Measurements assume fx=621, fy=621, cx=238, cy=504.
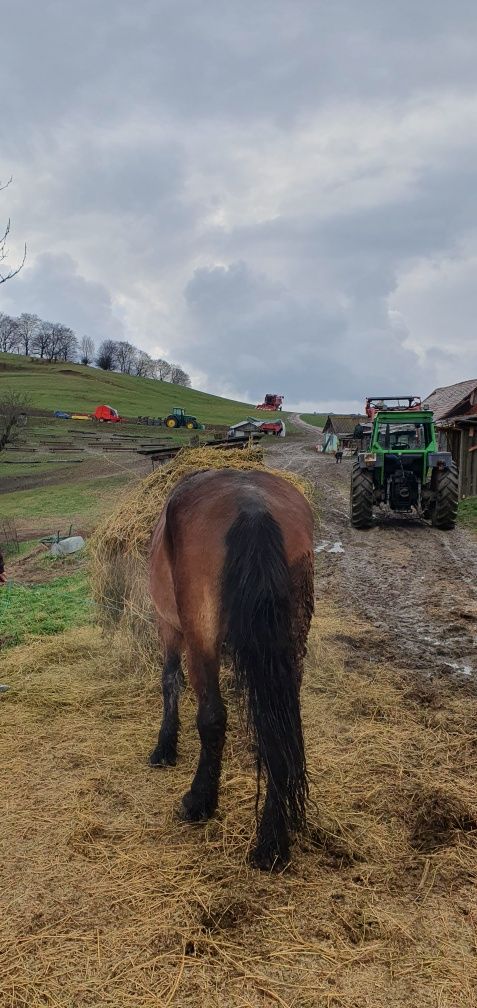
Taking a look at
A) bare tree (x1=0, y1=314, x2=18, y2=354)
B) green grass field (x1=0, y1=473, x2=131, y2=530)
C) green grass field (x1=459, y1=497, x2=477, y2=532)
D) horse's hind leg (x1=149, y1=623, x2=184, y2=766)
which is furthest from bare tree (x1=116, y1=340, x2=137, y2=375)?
horse's hind leg (x1=149, y1=623, x2=184, y2=766)

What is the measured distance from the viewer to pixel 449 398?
31.4 meters

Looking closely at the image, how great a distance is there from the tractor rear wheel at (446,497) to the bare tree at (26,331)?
11958 centimetres

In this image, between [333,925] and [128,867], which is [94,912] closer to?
[128,867]

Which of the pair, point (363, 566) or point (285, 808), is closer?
point (285, 808)

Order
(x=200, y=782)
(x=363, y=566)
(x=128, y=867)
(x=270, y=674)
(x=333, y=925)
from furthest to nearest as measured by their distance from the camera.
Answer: (x=363, y=566) → (x=200, y=782) → (x=128, y=867) → (x=270, y=674) → (x=333, y=925)

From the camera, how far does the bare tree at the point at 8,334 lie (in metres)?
118

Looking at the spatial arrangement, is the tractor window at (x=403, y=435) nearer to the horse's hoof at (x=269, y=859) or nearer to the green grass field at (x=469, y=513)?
the green grass field at (x=469, y=513)

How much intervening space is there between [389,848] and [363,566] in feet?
22.2

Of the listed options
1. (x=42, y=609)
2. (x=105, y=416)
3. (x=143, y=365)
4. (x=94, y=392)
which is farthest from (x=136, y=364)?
(x=42, y=609)

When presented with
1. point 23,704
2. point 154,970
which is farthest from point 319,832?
point 23,704

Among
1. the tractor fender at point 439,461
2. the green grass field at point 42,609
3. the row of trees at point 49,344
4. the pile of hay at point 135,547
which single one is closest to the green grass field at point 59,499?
the green grass field at point 42,609

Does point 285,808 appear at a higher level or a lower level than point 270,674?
lower

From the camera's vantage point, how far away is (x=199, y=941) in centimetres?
232

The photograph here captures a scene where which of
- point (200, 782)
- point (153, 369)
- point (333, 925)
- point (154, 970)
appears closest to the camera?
point (154, 970)
